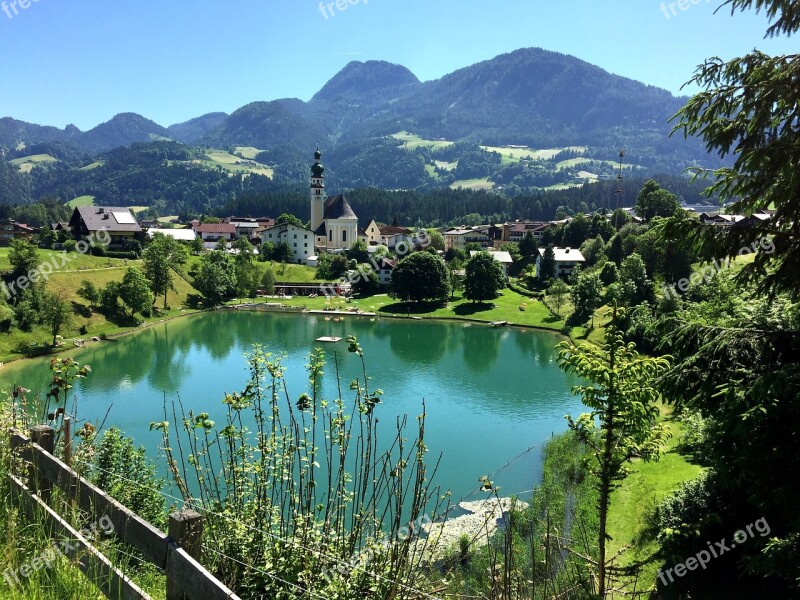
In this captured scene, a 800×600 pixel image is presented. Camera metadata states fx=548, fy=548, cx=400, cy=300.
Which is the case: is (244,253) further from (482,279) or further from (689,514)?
(689,514)

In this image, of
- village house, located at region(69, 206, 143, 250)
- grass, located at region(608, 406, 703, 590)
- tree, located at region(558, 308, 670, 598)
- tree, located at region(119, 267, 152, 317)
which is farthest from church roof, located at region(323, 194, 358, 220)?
tree, located at region(558, 308, 670, 598)

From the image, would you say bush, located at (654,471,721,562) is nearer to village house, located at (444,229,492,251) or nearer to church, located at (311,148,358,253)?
church, located at (311,148,358,253)

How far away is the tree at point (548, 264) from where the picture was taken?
69.2 meters

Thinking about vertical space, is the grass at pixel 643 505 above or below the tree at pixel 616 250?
below

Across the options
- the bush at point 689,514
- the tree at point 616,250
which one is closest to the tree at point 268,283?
the tree at point 616,250

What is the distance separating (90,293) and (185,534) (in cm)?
5129

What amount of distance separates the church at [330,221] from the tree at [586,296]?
51.1m

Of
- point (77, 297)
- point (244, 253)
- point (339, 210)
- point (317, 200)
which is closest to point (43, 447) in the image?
point (77, 297)

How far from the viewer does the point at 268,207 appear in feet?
485

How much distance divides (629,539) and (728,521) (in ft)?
11.1

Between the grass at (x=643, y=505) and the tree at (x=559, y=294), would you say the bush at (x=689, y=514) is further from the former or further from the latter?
the tree at (x=559, y=294)

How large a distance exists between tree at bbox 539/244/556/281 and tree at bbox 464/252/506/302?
29.4 ft

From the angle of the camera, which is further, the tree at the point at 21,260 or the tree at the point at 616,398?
the tree at the point at 21,260

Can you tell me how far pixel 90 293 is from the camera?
47.8 m
